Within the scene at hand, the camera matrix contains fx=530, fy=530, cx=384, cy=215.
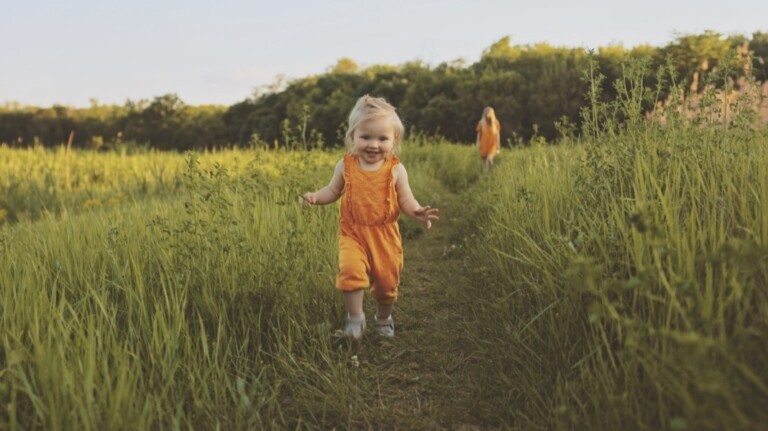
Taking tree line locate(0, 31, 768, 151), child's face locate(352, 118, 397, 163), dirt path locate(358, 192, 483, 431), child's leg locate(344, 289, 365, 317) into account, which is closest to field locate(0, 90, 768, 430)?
dirt path locate(358, 192, 483, 431)

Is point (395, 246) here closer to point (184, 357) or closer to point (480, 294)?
point (480, 294)

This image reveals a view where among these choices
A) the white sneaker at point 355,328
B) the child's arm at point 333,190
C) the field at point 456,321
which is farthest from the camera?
the child's arm at point 333,190

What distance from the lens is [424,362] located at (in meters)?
2.68

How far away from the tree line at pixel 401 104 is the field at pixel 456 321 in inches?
722

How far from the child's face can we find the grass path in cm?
101

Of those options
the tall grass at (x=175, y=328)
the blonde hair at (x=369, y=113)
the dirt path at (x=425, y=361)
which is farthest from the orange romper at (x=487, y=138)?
the blonde hair at (x=369, y=113)

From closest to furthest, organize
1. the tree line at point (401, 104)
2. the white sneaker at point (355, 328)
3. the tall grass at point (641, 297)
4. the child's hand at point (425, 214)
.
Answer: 1. the tall grass at point (641, 297)
2. the white sneaker at point (355, 328)
3. the child's hand at point (425, 214)
4. the tree line at point (401, 104)

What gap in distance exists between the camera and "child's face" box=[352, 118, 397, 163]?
2.97m

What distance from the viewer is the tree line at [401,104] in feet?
85.3

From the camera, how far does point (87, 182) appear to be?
8.82 m

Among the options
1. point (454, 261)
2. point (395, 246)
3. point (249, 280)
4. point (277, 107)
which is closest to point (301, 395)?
point (249, 280)

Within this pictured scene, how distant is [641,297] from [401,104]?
3167 cm

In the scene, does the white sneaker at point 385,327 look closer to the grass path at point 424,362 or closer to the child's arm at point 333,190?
the grass path at point 424,362

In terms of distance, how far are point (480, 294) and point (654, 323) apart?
63.4 inches
